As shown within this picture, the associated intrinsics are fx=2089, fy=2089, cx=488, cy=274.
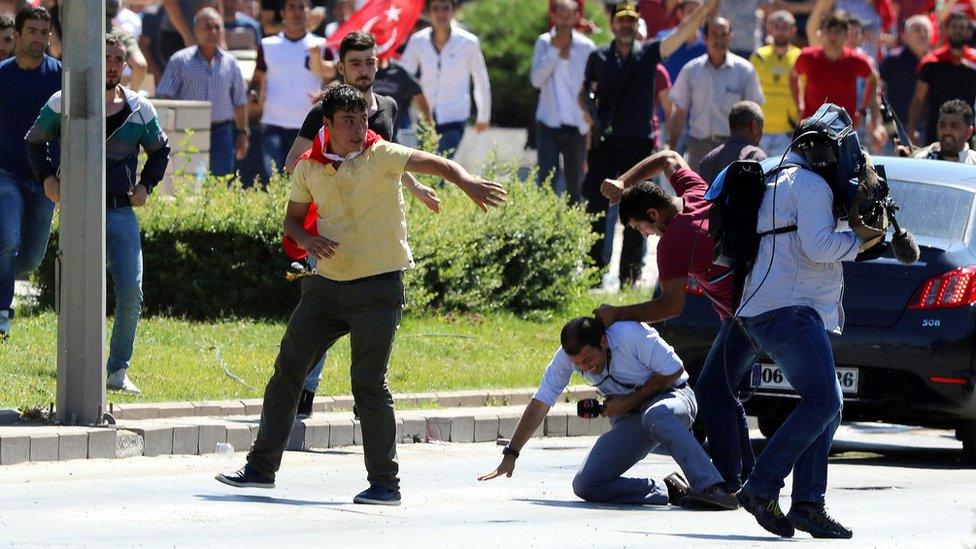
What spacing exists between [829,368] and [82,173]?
3.98 m

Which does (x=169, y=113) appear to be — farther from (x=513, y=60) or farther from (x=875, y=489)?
A: (x=513, y=60)

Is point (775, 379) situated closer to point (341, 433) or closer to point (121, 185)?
point (341, 433)

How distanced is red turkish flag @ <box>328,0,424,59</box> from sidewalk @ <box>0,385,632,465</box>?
21.3 ft

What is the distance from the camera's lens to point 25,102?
468 inches

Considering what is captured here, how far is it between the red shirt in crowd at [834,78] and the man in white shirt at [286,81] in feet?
13.9

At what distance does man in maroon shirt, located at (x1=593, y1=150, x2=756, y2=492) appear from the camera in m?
9.02

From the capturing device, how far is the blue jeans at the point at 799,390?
8.16m

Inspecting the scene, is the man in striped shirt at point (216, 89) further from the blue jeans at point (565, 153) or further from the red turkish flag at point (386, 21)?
the blue jeans at point (565, 153)

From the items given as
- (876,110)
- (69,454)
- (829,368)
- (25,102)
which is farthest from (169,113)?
(829,368)

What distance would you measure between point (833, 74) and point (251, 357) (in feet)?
25.0

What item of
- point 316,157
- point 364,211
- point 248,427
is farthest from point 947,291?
point 248,427

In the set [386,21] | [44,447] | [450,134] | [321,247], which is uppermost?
[386,21]

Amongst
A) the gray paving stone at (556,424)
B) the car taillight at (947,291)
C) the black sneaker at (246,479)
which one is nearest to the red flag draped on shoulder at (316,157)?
the black sneaker at (246,479)

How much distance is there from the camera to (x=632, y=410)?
366 inches
